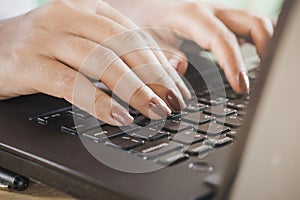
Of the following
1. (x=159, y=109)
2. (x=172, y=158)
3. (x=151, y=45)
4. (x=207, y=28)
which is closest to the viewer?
(x=172, y=158)

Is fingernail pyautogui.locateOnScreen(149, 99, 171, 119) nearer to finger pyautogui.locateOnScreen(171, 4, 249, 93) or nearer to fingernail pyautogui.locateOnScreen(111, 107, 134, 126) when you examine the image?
fingernail pyautogui.locateOnScreen(111, 107, 134, 126)

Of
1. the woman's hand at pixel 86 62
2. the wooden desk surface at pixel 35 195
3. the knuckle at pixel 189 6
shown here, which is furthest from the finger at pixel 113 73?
the knuckle at pixel 189 6

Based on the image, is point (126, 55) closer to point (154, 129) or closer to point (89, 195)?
point (154, 129)

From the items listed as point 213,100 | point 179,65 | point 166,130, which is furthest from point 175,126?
point 179,65

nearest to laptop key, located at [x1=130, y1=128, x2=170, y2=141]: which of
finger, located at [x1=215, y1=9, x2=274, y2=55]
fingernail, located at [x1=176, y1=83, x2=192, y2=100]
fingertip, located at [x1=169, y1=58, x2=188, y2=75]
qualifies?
fingernail, located at [x1=176, y1=83, x2=192, y2=100]

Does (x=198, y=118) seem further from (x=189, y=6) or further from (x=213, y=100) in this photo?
(x=189, y=6)

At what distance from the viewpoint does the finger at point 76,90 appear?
1.49 ft

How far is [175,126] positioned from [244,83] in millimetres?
179

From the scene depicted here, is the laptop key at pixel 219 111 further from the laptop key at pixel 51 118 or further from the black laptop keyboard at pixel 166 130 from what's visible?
the laptop key at pixel 51 118

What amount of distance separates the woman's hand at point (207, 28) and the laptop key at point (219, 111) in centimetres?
8

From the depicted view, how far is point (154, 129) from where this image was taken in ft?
1.46

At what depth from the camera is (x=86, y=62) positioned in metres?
0.50

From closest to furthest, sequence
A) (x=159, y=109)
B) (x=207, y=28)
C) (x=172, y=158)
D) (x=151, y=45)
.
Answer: (x=172, y=158)
(x=159, y=109)
(x=151, y=45)
(x=207, y=28)

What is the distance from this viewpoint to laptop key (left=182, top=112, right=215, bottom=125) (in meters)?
0.47
